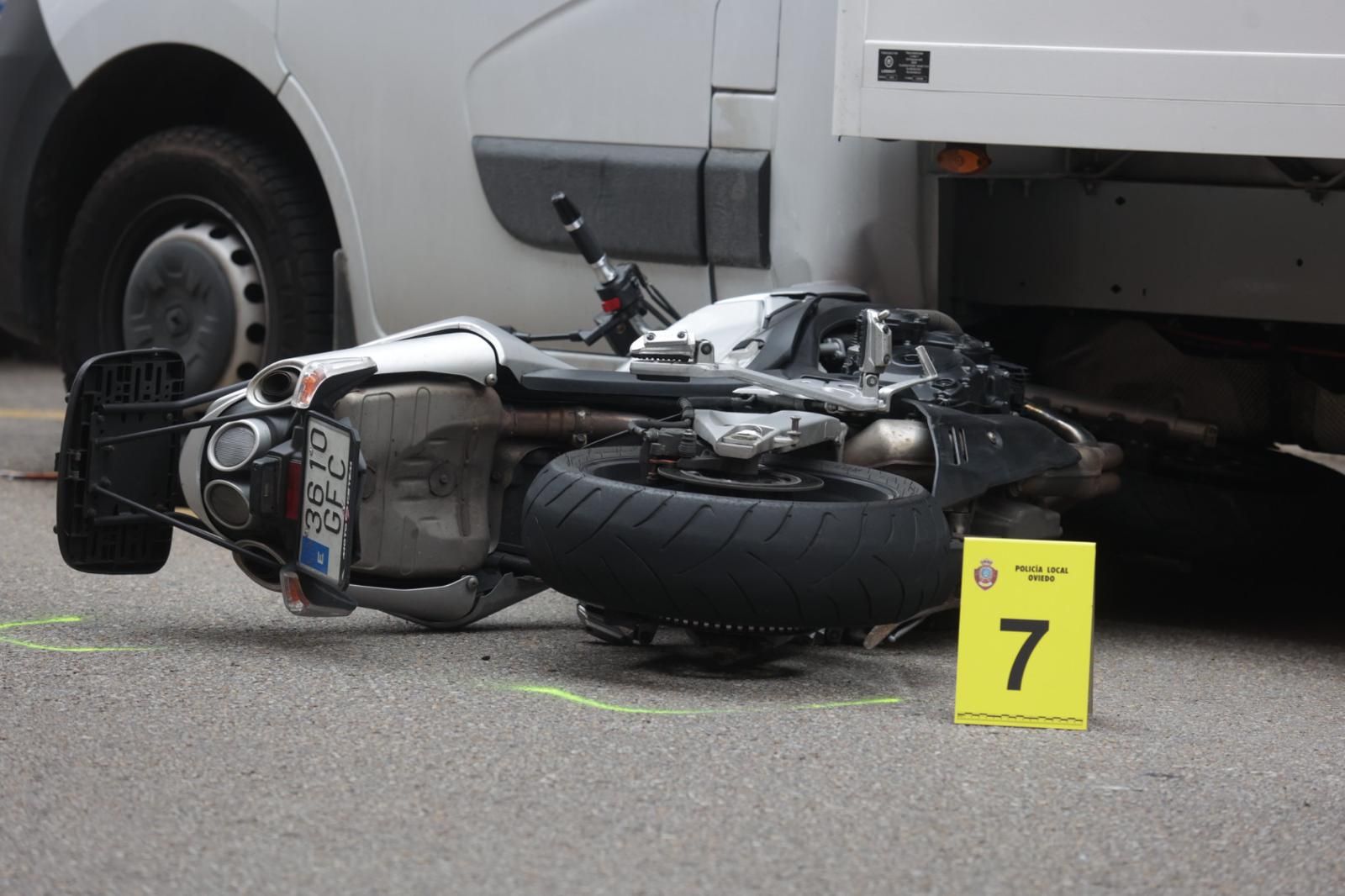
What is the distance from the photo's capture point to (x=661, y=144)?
4.40 metres

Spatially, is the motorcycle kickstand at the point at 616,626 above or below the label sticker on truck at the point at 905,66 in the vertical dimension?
below

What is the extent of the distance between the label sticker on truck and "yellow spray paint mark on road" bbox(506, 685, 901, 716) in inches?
53.0

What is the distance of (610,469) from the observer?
142 inches

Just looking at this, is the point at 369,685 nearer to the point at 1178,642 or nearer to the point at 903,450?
the point at 903,450

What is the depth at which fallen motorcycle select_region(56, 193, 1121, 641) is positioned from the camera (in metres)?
3.21

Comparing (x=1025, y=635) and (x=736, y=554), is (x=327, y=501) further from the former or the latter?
(x=1025, y=635)

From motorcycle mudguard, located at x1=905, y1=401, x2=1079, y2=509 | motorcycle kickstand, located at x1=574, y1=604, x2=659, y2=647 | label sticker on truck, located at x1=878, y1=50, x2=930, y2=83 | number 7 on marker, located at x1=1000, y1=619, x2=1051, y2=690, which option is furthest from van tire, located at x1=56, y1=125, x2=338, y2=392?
number 7 on marker, located at x1=1000, y1=619, x2=1051, y2=690

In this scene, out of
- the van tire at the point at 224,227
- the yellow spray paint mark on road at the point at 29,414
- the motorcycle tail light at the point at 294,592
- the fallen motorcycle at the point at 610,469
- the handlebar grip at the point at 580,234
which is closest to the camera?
the fallen motorcycle at the point at 610,469

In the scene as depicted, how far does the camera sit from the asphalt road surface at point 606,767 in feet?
7.69

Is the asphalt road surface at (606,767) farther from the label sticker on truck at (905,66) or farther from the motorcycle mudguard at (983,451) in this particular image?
the label sticker on truck at (905,66)

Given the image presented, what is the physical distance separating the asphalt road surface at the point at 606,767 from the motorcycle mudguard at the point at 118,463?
0.17 m

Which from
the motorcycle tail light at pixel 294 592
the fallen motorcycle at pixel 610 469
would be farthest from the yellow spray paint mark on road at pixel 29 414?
the motorcycle tail light at pixel 294 592

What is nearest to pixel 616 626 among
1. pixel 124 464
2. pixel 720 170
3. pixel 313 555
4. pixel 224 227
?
pixel 313 555

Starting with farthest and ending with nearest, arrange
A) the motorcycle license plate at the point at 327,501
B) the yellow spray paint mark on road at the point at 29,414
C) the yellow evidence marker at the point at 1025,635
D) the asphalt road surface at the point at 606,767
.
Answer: the yellow spray paint mark on road at the point at 29,414 → the motorcycle license plate at the point at 327,501 → the yellow evidence marker at the point at 1025,635 → the asphalt road surface at the point at 606,767
